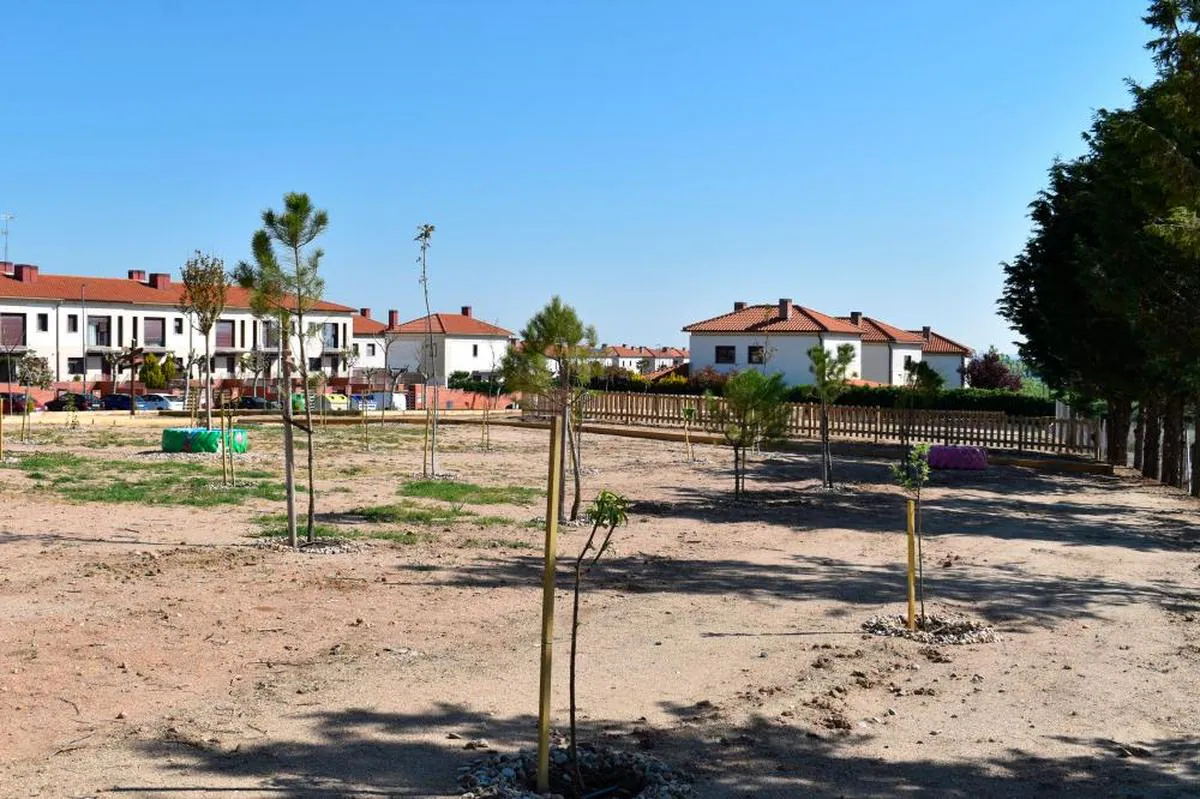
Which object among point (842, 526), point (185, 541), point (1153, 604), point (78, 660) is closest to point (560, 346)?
point (842, 526)

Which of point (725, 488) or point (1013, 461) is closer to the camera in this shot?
point (725, 488)

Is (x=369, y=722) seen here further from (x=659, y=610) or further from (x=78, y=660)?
(x=659, y=610)

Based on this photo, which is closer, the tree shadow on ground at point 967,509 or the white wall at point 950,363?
the tree shadow on ground at point 967,509

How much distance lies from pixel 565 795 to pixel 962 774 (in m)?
2.51

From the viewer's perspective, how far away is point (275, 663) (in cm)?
919

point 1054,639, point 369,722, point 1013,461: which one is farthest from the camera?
point 1013,461

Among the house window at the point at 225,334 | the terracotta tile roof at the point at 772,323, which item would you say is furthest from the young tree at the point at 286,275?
the house window at the point at 225,334

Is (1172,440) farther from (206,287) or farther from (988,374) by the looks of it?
(988,374)

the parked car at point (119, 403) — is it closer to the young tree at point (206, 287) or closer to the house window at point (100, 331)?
the house window at point (100, 331)

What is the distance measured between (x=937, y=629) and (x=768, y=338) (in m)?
55.5

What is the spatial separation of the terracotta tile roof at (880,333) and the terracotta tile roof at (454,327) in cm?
2552

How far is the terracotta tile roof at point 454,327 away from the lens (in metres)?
80.0

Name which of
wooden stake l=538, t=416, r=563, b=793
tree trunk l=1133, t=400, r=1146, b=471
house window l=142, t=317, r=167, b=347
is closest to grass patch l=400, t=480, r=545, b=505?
wooden stake l=538, t=416, r=563, b=793

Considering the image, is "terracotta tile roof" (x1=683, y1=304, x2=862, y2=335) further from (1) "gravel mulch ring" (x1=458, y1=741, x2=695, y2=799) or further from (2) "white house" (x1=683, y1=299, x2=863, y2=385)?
(1) "gravel mulch ring" (x1=458, y1=741, x2=695, y2=799)
